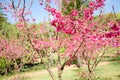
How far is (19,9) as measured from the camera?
17.3 feet

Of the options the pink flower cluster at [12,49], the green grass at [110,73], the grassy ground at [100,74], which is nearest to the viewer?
the green grass at [110,73]

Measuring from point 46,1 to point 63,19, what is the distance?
6.52ft

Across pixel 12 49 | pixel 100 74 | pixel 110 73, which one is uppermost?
pixel 12 49

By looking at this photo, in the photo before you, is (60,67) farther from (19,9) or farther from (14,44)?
(14,44)

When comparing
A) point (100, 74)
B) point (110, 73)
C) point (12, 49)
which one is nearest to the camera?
point (110, 73)

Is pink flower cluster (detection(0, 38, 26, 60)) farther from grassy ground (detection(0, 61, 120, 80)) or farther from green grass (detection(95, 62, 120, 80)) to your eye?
green grass (detection(95, 62, 120, 80))

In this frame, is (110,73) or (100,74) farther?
(100,74)

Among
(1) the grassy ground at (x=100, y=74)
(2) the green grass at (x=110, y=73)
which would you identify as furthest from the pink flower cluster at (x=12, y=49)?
(2) the green grass at (x=110, y=73)

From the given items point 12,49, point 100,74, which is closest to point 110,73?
point 100,74

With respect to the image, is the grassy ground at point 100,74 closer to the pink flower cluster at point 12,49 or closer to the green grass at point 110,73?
A: the green grass at point 110,73

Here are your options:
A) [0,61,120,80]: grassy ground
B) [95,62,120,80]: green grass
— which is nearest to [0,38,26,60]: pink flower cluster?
[0,61,120,80]: grassy ground

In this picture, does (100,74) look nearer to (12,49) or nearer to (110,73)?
(110,73)

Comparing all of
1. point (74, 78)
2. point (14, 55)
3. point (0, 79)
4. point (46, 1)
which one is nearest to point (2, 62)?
point (0, 79)

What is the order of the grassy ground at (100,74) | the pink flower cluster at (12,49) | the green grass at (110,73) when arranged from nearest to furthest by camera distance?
1. the green grass at (110,73)
2. the grassy ground at (100,74)
3. the pink flower cluster at (12,49)
